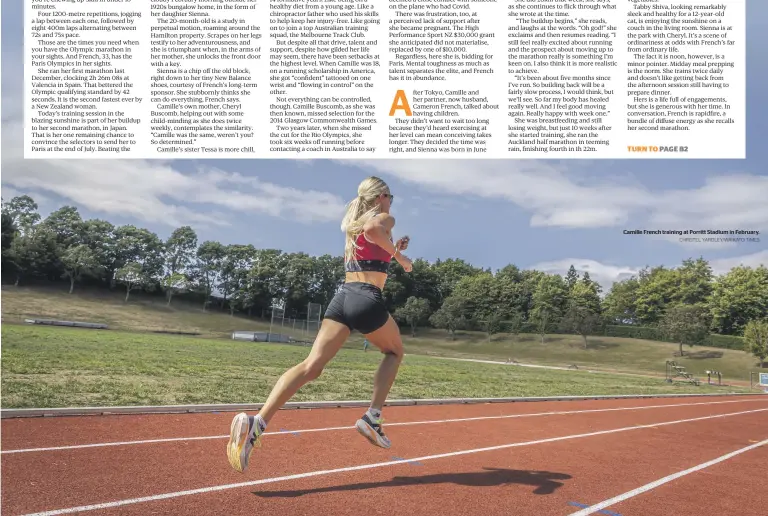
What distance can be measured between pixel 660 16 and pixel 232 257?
276ft

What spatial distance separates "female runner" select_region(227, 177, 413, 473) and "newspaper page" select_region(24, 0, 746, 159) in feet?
26.8

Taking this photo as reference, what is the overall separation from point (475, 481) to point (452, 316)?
71.4 m

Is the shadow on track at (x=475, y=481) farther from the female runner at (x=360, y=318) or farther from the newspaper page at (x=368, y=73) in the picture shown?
the newspaper page at (x=368, y=73)

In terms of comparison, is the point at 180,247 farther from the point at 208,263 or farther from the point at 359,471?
the point at 359,471

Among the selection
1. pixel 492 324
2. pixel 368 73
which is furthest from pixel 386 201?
pixel 492 324

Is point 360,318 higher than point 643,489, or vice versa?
point 360,318

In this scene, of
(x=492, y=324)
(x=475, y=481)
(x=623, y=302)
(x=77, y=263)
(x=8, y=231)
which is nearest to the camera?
(x=475, y=481)

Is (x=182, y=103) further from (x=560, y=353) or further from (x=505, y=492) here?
(x=560, y=353)

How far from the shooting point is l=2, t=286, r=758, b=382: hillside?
54.8m

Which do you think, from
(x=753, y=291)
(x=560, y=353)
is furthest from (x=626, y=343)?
(x=753, y=291)

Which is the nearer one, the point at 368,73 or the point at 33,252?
the point at 368,73

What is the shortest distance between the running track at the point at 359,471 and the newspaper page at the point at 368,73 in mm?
7057

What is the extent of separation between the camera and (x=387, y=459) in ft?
17.5

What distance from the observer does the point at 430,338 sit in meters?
78.9
